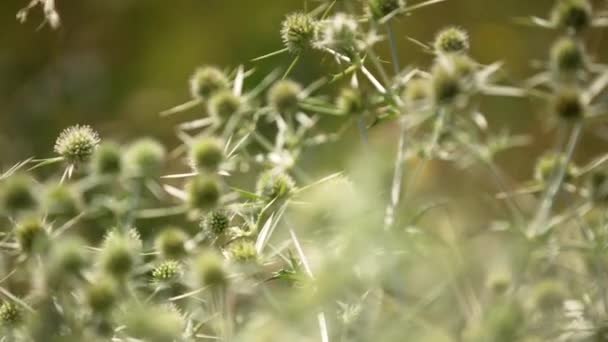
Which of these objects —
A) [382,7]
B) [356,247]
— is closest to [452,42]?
[382,7]

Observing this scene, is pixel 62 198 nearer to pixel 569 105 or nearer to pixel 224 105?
pixel 224 105

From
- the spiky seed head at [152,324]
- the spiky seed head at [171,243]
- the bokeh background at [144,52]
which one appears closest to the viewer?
the spiky seed head at [152,324]

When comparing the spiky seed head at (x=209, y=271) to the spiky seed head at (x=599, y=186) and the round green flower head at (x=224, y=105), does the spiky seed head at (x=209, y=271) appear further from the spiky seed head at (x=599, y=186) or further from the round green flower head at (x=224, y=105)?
the spiky seed head at (x=599, y=186)

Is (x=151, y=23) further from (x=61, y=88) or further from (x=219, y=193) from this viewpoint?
(x=219, y=193)

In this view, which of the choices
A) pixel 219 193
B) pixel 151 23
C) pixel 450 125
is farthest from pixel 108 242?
pixel 151 23

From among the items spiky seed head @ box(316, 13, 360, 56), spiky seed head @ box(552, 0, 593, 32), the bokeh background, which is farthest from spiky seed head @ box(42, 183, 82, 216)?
the bokeh background

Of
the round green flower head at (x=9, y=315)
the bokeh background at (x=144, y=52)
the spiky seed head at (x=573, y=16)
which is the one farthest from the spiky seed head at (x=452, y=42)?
the bokeh background at (x=144, y=52)
